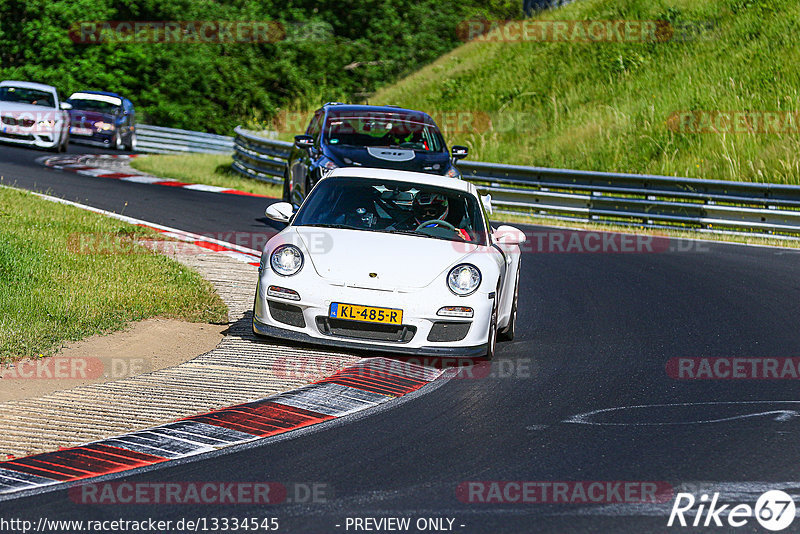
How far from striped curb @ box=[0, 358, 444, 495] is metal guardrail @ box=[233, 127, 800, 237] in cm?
1234

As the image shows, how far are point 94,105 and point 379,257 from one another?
85.3ft

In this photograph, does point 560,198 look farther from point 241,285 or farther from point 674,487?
point 674,487

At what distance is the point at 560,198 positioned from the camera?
857 inches

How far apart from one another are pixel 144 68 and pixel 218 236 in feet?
109

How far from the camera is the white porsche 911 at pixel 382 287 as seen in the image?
860 centimetres

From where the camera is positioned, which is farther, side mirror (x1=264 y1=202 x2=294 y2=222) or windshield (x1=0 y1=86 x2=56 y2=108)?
windshield (x1=0 y1=86 x2=56 y2=108)

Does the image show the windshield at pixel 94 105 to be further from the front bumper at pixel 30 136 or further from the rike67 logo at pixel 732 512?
the rike67 logo at pixel 732 512

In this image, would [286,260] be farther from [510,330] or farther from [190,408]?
[510,330]

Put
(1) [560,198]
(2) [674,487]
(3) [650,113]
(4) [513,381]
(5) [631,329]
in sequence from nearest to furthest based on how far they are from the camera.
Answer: (2) [674,487]
(4) [513,381]
(5) [631,329]
(1) [560,198]
(3) [650,113]

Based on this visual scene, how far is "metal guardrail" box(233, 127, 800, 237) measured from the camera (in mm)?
19500

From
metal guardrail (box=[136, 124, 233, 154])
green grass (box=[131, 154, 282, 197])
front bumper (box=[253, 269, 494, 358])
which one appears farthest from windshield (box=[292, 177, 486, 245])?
metal guardrail (box=[136, 124, 233, 154])

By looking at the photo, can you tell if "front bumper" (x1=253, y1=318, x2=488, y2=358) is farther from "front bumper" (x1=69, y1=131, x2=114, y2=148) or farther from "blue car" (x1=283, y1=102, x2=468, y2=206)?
"front bumper" (x1=69, y1=131, x2=114, y2=148)

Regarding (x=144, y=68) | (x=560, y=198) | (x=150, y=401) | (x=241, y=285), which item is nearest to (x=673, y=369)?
(x=150, y=401)

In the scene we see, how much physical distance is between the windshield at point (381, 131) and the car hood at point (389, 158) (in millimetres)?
353
